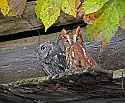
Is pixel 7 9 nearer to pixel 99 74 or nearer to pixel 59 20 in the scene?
pixel 59 20

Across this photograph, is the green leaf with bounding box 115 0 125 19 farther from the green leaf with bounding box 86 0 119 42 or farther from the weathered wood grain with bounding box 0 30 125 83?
the weathered wood grain with bounding box 0 30 125 83

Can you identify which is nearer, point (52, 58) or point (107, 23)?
point (107, 23)

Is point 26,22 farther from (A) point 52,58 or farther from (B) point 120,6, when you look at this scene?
(B) point 120,6

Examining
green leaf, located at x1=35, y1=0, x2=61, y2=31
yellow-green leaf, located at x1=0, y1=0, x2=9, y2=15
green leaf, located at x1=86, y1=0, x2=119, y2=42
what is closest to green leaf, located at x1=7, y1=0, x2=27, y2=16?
yellow-green leaf, located at x1=0, y1=0, x2=9, y2=15

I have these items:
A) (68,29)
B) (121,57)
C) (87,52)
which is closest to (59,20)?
(68,29)

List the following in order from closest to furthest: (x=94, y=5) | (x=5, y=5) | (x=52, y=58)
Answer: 1. (x=94, y=5)
2. (x=5, y=5)
3. (x=52, y=58)

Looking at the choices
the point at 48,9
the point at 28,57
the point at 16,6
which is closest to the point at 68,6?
the point at 48,9

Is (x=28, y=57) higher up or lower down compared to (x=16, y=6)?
lower down

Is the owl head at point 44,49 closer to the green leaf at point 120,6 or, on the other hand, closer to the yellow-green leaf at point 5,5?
the yellow-green leaf at point 5,5
